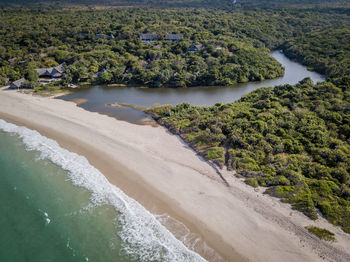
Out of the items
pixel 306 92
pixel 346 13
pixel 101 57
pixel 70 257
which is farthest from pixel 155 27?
pixel 346 13

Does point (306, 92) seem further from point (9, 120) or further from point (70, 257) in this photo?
point (9, 120)

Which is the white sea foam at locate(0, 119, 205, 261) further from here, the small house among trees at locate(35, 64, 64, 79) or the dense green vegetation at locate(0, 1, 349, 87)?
the small house among trees at locate(35, 64, 64, 79)

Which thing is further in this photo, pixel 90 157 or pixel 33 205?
pixel 90 157

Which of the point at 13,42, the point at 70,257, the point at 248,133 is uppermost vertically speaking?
the point at 13,42

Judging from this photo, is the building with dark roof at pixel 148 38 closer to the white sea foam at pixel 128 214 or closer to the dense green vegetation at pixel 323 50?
the dense green vegetation at pixel 323 50

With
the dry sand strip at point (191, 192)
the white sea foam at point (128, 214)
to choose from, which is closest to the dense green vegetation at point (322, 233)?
the dry sand strip at point (191, 192)

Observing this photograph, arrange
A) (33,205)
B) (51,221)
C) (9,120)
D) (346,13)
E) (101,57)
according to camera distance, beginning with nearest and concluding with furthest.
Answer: (51,221), (33,205), (9,120), (101,57), (346,13)
